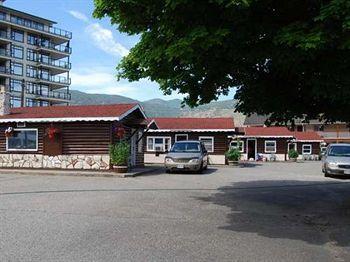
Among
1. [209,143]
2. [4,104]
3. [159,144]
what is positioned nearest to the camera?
[4,104]

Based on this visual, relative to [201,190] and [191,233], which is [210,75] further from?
[201,190]

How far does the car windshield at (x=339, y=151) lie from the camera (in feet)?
82.4

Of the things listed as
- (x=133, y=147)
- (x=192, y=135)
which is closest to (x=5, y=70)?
(x=192, y=135)

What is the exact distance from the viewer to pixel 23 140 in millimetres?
26875

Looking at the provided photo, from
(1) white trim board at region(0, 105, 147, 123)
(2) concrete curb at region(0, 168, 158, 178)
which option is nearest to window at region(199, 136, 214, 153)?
(1) white trim board at region(0, 105, 147, 123)

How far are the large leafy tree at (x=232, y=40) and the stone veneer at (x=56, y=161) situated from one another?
14.2m

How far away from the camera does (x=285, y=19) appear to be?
30.4ft

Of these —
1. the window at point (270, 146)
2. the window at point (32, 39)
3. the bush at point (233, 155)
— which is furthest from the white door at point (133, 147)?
the window at point (32, 39)

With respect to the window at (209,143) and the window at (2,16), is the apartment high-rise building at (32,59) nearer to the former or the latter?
the window at (2,16)

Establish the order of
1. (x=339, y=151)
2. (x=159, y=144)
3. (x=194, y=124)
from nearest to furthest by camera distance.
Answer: (x=339, y=151), (x=194, y=124), (x=159, y=144)

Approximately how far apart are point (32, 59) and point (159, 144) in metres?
54.9

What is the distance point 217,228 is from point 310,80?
3366mm

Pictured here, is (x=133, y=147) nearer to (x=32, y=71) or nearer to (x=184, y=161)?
(x=184, y=161)

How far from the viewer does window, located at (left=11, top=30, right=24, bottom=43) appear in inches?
3302
